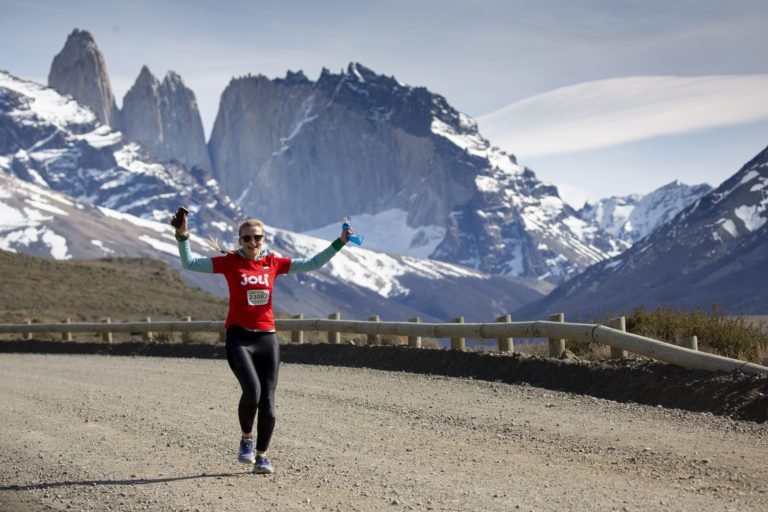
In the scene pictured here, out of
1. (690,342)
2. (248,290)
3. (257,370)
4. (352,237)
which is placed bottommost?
(257,370)

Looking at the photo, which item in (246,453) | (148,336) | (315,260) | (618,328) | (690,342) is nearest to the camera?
(246,453)

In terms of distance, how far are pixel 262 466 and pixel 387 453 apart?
1362mm

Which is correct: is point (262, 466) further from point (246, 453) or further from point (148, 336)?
point (148, 336)

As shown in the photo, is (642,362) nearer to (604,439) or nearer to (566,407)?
(566,407)

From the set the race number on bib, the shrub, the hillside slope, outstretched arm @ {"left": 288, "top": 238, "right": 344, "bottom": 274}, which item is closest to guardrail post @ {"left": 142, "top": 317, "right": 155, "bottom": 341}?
the shrub

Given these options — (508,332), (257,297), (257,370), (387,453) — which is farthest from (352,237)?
(508,332)

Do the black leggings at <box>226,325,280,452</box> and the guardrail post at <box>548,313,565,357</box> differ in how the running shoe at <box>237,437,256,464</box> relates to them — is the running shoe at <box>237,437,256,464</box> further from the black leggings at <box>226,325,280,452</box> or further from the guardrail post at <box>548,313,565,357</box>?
the guardrail post at <box>548,313,565,357</box>

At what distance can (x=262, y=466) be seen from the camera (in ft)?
30.8

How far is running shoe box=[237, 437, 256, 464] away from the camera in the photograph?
951cm

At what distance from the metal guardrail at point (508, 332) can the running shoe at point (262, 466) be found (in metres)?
5.73

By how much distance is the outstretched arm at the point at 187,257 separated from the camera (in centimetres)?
959

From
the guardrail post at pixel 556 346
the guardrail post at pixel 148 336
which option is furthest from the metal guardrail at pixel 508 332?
the guardrail post at pixel 148 336

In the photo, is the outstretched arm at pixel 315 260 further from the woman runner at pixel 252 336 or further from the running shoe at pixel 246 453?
the running shoe at pixel 246 453

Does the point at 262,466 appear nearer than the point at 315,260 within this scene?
Yes
